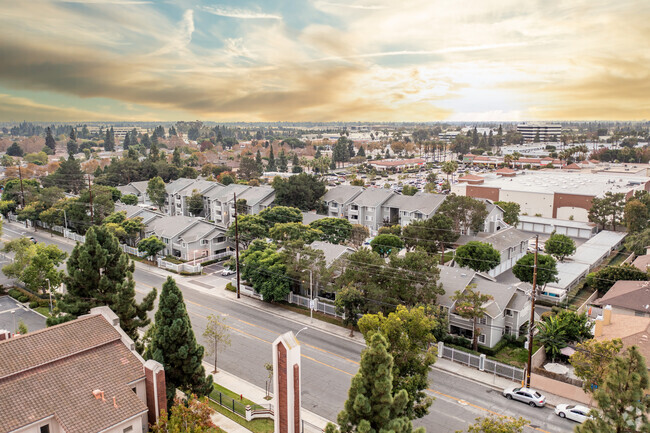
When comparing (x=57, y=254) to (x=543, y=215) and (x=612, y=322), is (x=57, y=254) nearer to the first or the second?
(x=612, y=322)

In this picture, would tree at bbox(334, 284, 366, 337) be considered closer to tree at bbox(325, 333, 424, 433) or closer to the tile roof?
the tile roof

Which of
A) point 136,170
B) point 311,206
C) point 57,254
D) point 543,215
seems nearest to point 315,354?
point 57,254

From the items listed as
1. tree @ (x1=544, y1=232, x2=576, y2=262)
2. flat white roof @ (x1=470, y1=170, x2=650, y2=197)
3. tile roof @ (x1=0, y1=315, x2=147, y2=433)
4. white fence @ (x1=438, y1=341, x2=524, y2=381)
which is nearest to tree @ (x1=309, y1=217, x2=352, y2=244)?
tree @ (x1=544, y1=232, x2=576, y2=262)

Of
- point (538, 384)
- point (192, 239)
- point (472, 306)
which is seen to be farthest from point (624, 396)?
point (192, 239)

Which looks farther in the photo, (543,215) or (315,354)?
(543,215)

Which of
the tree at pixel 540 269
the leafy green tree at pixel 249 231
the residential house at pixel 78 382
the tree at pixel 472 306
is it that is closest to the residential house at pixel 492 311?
the tree at pixel 472 306

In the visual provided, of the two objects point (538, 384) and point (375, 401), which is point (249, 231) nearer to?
point (538, 384)

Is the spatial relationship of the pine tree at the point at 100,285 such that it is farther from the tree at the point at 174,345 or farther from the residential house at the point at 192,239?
the residential house at the point at 192,239
